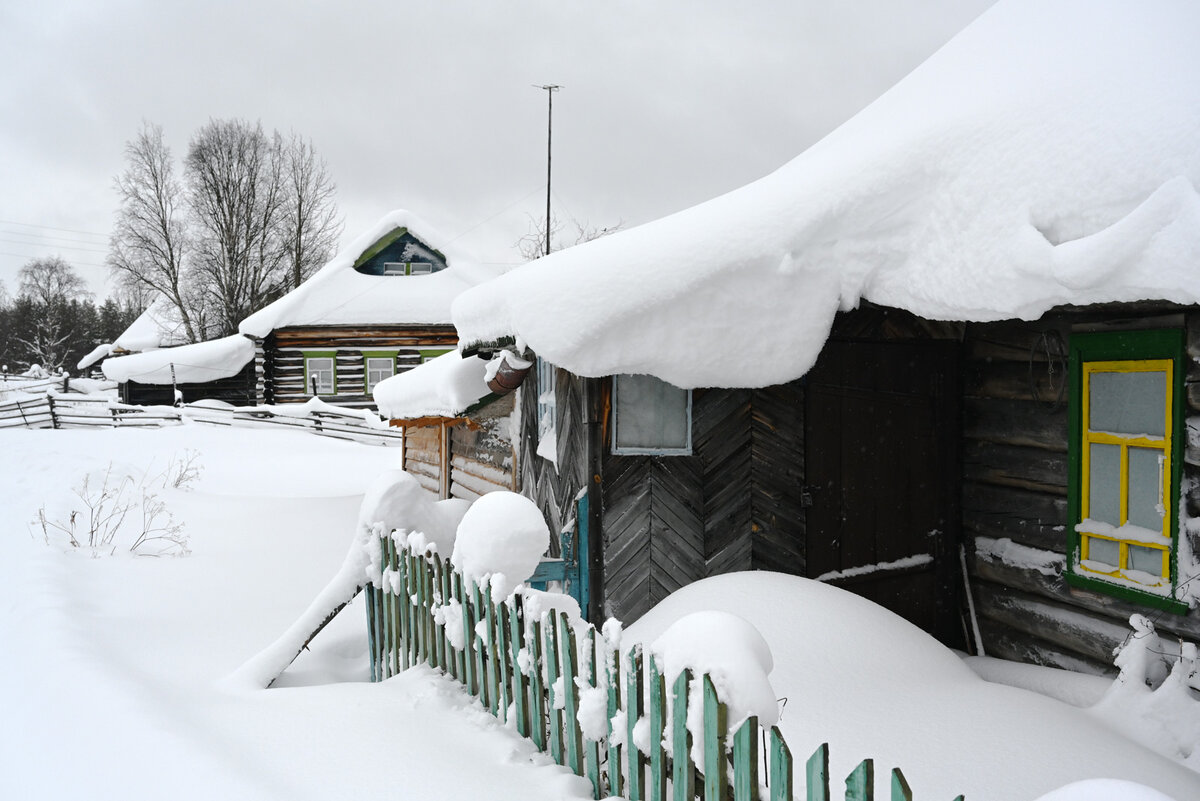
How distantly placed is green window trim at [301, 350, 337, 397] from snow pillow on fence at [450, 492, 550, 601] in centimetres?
2235

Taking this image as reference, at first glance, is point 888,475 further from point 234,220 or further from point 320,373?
point 234,220

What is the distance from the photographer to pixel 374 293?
80.6ft

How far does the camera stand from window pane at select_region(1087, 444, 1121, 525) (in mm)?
4621

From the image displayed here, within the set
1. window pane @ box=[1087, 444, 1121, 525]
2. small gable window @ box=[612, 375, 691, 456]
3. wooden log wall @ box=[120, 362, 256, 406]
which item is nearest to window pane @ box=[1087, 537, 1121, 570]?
window pane @ box=[1087, 444, 1121, 525]

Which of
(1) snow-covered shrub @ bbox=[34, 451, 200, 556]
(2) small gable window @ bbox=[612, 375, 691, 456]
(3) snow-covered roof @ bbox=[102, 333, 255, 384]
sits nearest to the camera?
(2) small gable window @ bbox=[612, 375, 691, 456]

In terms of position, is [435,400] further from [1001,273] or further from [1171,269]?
[1171,269]

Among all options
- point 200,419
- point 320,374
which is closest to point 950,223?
point 200,419

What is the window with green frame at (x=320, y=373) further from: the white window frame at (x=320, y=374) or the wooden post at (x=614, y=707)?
the wooden post at (x=614, y=707)

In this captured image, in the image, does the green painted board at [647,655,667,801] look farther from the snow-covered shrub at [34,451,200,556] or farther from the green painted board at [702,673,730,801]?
the snow-covered shrub at [34,451,200,556]

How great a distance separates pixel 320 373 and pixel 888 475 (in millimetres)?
22617

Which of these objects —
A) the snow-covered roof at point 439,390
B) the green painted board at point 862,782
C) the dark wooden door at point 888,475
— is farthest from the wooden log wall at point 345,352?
the green painted board at point 862,782

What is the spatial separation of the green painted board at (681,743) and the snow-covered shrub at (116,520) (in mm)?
8136

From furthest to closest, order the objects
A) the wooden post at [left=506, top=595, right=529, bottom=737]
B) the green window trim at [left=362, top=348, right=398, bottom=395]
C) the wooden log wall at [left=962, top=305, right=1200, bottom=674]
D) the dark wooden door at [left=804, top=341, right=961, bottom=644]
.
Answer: the green window trim at [left=362, top=348, right=398, bottom=395] → the dark wooden door at [left=804, top=341, right=961, bottom=644] → the wooden log wall at [left=962, top=305, right=1200, bottom=674] → the wooden post at [left=506, top=595, right=529, bottom=737]

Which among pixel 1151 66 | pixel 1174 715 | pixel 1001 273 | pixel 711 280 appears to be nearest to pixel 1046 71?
pixel 1151 66
